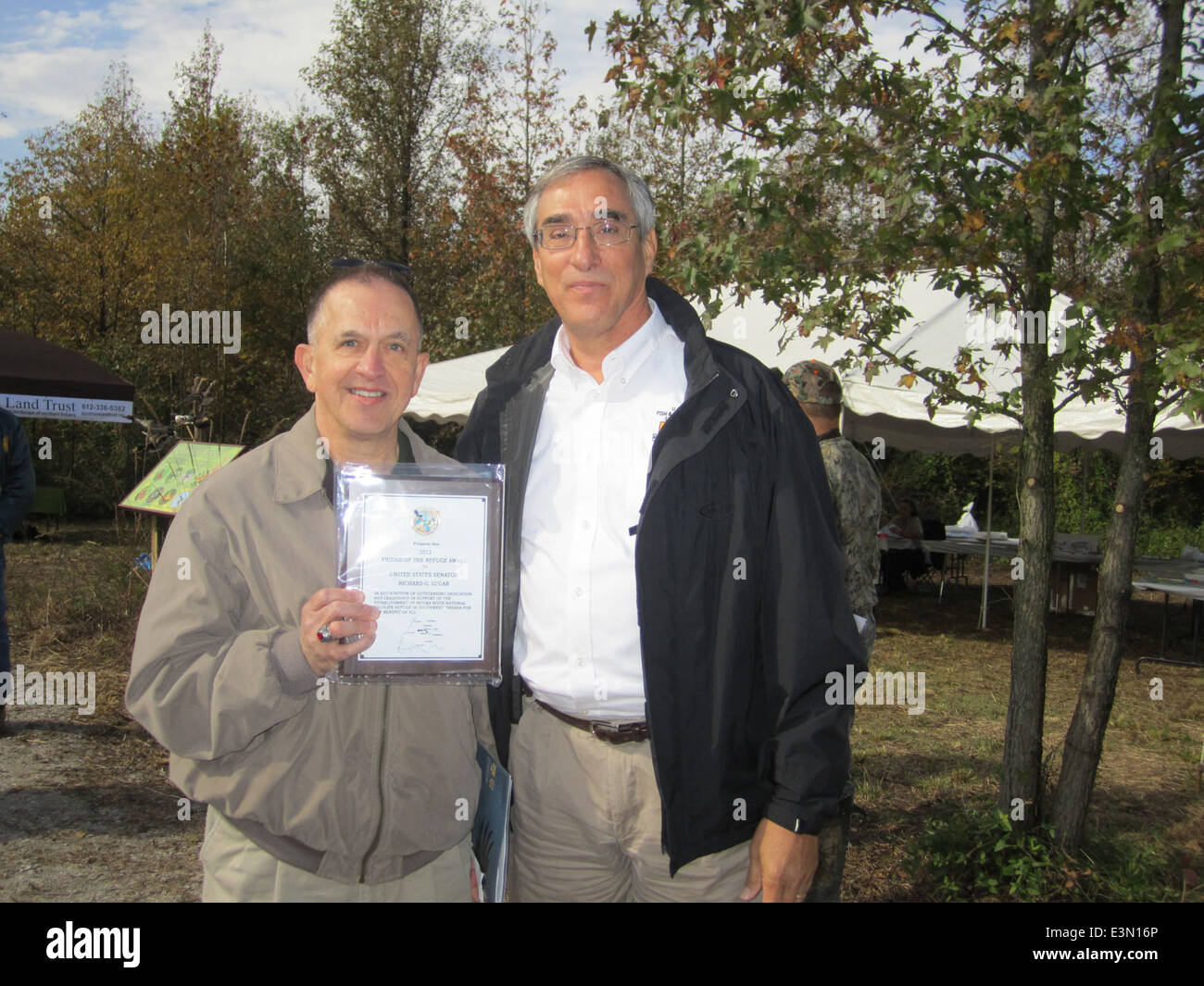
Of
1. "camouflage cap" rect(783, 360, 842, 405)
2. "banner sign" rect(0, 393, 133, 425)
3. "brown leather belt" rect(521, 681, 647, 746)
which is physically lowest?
"brown leather belt" rect(521, 681, 647, 746)

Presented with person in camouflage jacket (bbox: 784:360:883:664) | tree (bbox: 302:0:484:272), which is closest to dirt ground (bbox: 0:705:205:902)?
person in camouflage jacket (bbox: 784:360:883:664)

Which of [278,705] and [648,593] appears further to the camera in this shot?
[648,593]

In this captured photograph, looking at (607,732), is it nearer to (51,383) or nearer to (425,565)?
(425,565)

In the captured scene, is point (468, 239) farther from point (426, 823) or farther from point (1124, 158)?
point (426, 823)

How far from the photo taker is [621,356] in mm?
2516

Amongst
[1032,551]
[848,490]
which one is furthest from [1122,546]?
[848,490]

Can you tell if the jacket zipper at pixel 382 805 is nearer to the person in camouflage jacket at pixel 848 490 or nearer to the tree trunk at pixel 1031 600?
the person in camouflage jacket at pixel 848 490

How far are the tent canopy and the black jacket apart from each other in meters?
12.8

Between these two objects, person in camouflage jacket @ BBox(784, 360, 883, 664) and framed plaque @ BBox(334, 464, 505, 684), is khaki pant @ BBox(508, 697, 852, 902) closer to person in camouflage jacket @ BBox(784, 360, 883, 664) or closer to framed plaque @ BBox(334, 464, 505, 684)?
framed plaque @ BBox(334, 464, 505, 684)

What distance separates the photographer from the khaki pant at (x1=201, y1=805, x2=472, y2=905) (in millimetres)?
2055

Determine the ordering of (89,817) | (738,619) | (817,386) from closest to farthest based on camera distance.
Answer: (738,619) < (817,386) < (89,817)

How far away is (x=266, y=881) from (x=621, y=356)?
146 centimetres

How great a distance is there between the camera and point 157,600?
202 cm

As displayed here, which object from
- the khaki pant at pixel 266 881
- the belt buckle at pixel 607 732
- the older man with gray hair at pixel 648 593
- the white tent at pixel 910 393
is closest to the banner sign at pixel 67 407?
the white tent at pixel 910 393
